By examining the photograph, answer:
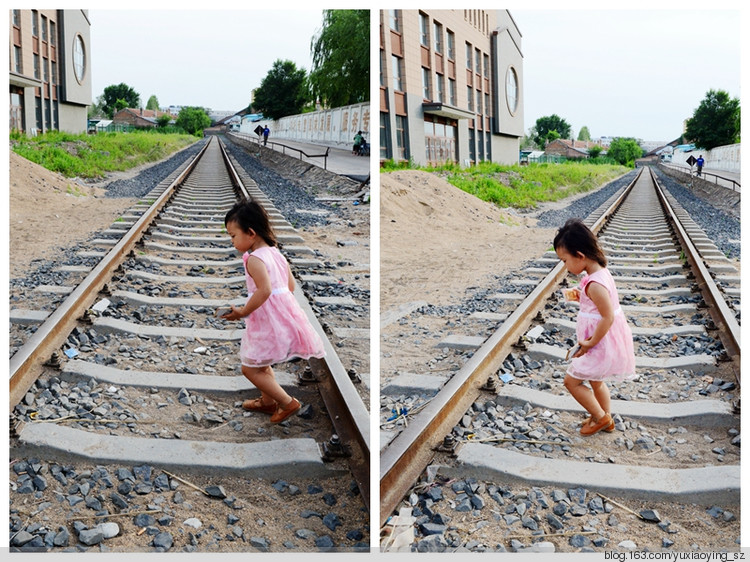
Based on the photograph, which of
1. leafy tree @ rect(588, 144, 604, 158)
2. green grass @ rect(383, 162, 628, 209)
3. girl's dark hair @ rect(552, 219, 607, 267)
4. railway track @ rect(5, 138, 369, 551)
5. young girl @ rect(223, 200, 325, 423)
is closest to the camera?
railway track @ rect(5, 138, 369, 551)

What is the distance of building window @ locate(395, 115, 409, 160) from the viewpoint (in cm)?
357

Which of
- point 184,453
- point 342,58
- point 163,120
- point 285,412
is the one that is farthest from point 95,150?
point 184,453

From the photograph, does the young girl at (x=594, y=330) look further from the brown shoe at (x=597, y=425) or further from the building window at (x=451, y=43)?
the building window at (x=451, y=43)

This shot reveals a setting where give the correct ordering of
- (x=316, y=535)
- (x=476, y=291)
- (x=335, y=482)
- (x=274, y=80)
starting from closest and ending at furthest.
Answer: (x=316, y=535) → (x=335, y=482) → (x=274, y=80) → (x=476, y=291)

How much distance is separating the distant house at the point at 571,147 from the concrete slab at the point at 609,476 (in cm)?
212

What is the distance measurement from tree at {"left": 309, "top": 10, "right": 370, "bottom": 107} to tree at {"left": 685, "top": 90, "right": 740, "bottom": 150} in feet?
5.24

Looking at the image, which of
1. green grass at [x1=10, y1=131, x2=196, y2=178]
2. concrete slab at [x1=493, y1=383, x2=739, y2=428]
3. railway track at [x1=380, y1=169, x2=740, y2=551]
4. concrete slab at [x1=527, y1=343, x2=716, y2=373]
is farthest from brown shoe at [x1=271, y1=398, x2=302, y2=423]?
green grass at [x1=10, y1=131, x2=196, y2=178]

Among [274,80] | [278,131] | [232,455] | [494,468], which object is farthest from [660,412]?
[278,131]

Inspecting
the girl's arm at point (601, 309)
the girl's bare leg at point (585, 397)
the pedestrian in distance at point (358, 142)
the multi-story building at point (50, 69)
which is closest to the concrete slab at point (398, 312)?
the pedestrian in distance at point (358, 142)

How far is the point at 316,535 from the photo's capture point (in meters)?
1.67

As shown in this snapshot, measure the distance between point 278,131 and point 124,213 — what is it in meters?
1.73

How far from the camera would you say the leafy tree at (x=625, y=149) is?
3607mm

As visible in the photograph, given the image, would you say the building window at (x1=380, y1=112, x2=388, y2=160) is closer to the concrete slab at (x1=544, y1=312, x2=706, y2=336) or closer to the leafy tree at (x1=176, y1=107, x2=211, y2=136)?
the leafy tree at (x1=176, y1=107, x2=211, y2=136)

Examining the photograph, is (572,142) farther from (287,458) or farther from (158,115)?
(287,458)
